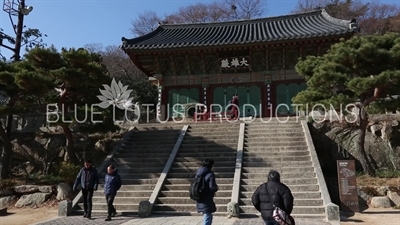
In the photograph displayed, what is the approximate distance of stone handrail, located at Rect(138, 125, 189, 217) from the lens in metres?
8.91

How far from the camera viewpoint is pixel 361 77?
11102 millimetres

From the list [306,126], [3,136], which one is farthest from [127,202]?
[306,126]

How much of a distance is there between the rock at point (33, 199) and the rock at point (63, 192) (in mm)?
464

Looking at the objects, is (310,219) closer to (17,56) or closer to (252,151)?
(252,151)

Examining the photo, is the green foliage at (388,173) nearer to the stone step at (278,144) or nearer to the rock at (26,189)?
the stone step at (278,144)

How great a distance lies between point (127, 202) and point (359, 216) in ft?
21.4

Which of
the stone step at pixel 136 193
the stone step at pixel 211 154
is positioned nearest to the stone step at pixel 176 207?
the stone step at pixel 136 193

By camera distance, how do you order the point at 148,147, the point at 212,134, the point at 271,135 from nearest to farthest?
the point at 148,147, the point at 271,135, the point at 212,134

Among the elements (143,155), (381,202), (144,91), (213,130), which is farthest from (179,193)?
(144,91)

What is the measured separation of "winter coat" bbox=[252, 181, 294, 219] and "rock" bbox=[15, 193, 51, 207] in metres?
8.99

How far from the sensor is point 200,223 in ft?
25.9

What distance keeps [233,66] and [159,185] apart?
10.1 meters

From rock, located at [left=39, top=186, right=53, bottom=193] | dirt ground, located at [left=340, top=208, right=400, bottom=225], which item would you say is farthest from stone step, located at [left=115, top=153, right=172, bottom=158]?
dirt ground, located at [left=340, top=208, right=400, bottom=225]

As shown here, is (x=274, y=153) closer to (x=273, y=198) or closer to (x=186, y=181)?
(x=186, y=181)
